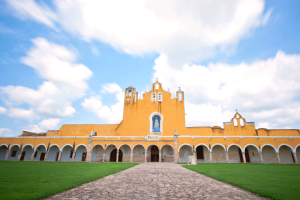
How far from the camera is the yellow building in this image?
23500 millimetres

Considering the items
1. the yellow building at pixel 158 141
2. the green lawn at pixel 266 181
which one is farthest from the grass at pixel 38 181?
the yellow building at pixel 158 141

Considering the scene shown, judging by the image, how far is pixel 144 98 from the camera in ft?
95.4

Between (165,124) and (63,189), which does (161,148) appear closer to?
(165,124)

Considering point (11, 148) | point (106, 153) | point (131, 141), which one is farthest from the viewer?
point (11, 148)

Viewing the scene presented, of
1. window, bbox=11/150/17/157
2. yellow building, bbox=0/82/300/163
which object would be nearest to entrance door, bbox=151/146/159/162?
yellow building, bbox=0/82/300/163

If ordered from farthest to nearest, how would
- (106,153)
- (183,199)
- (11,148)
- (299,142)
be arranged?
1. (11,148)
2. (106,153)
3. (299,142)
4. (183,199)

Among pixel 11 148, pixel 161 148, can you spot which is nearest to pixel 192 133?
pixel 161 148

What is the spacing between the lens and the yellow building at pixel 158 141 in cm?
2350

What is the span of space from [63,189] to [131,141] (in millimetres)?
20388

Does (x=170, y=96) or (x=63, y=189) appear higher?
(x=170, y=96)

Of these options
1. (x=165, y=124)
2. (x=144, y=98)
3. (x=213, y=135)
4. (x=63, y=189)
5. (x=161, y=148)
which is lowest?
(x=63, y=189)

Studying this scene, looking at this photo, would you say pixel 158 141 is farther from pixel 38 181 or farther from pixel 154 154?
pixel 38 181

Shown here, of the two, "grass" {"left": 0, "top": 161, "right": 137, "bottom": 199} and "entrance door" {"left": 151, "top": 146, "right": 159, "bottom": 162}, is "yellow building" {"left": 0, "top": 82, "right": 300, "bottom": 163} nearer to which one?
"entrance door" {"left": 151, "top": 146, "right": 159, "bottom": 162}

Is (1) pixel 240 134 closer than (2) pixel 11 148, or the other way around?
(1) pixel 240 134
